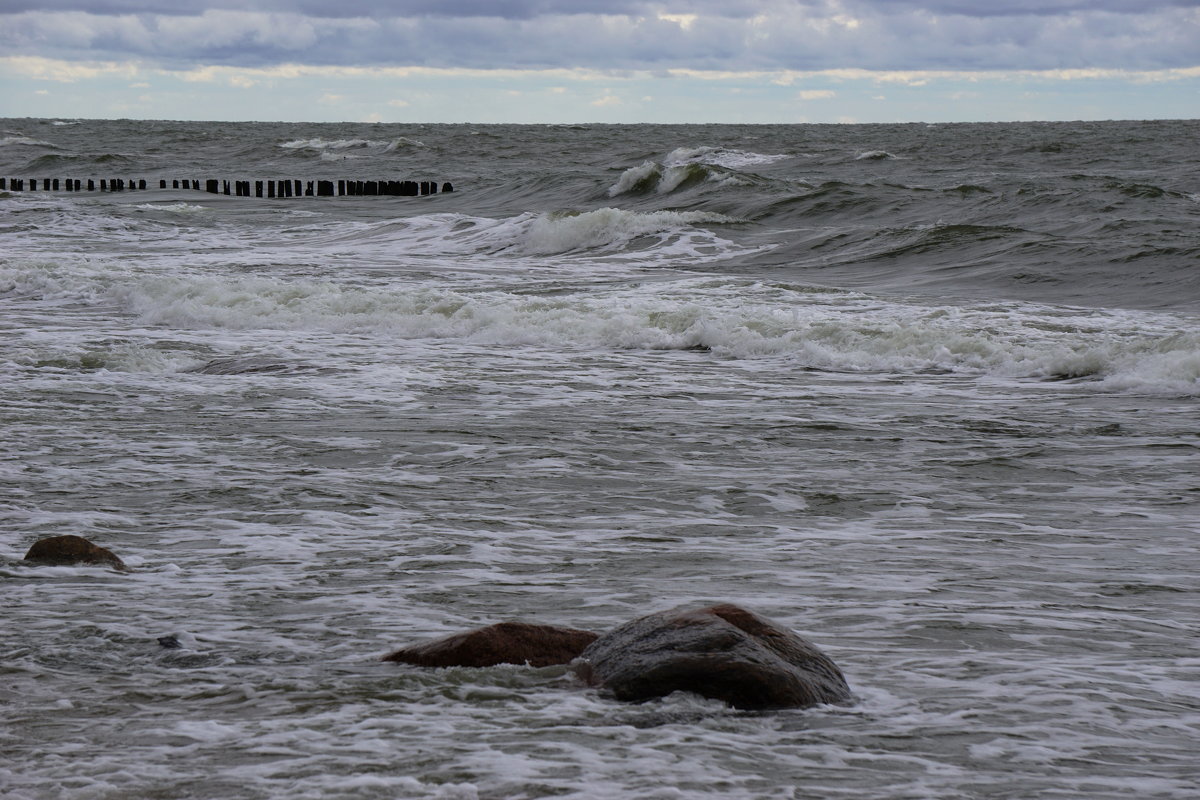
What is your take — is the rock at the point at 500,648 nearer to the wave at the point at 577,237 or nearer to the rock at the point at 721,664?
the rock at the point at 721,664

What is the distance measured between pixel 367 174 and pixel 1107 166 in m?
23.8

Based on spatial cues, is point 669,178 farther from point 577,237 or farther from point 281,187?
point 281,187

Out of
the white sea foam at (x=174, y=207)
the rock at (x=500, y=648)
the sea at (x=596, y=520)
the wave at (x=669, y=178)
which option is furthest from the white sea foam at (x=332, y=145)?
the rock at (x=500, y=648)

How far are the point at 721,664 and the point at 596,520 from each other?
241cm

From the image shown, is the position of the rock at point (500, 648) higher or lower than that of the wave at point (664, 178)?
lower

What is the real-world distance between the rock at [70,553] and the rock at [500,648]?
1.60 meters

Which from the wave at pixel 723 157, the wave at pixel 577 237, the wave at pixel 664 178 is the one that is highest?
the wave at pixel 723 157

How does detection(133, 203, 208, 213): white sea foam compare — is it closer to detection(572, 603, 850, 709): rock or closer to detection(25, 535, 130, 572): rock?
detection(25, 535, 130, 572): rock

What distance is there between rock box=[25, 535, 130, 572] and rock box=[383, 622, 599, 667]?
160 centimetres

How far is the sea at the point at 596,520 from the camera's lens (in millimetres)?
3670

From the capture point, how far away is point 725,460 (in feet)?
24.9

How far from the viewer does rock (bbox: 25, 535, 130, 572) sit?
5.32 m

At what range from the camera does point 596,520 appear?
633 cm

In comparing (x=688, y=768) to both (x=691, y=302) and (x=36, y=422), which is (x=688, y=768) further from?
(x=691, y=302)
